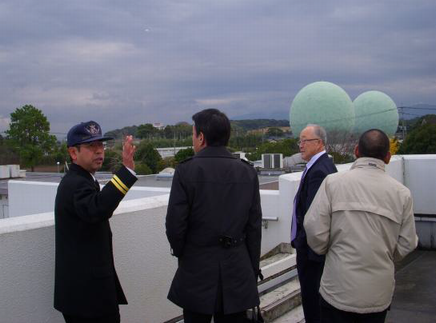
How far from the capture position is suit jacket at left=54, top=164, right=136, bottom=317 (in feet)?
7.83

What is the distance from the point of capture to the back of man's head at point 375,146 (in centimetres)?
263

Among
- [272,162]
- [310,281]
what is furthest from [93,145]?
[272,162]

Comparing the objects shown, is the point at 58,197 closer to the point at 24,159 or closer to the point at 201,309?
the point at 201,309

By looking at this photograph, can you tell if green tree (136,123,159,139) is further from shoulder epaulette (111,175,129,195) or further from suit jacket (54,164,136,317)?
shoulder epaulette (111,175,129,195)

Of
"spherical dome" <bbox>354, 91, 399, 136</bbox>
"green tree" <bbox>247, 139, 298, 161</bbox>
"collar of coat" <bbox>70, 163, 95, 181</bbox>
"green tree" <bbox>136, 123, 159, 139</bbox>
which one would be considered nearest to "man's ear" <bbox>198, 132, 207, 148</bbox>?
"collar of coat" <bbox>70, 163, 95, 181</bbox>

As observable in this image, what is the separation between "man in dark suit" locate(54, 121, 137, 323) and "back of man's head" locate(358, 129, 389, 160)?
52.9 inches

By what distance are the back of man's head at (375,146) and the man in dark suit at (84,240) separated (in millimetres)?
1344

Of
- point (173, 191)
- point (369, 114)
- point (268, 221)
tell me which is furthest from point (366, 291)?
→ point (369, 114)

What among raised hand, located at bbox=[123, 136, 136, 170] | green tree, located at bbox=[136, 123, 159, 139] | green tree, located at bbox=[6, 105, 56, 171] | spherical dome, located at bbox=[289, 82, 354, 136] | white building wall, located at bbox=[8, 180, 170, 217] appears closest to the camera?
raised hand, located at bbox=[123, 136, 136, 170]

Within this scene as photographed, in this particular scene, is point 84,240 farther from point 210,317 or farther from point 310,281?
point 310,281

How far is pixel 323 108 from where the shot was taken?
35469mm

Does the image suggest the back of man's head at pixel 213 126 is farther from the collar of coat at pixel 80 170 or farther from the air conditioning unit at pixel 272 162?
the air conditioning unit at pixel 272 162

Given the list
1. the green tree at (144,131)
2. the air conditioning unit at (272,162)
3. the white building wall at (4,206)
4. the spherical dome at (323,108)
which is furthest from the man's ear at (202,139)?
the green tree at (144,131)

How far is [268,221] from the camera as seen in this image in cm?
569
